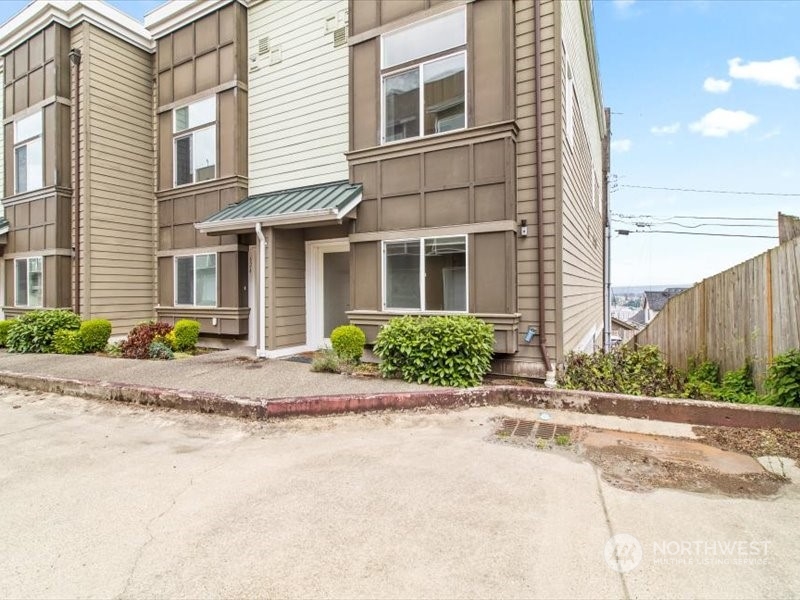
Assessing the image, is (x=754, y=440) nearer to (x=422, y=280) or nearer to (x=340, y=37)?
(x=422, y=280)

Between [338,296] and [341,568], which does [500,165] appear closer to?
[338,296]

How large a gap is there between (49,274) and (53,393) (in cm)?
595

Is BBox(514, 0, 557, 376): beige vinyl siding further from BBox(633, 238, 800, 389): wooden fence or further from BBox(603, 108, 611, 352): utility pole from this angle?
BBox(603, 108, 611, 352): utility pole

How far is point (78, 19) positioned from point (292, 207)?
27.0 ft

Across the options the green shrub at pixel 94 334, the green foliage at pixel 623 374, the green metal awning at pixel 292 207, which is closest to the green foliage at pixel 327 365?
the green metal awning at pixel 292 207

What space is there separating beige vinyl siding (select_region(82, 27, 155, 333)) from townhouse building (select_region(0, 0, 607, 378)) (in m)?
0.05

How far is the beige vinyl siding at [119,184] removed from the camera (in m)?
10.9

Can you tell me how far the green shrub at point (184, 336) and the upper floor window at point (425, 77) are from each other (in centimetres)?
584

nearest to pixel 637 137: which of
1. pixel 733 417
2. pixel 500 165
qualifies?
pixel 500 165

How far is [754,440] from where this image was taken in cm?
443

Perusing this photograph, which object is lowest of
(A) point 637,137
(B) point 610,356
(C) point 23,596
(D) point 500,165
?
(C) point 23,596

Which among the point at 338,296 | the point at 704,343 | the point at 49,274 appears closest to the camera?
the point at 704,343

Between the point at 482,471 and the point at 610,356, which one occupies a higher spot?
the point at 610,356

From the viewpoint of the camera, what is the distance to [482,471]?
3.81 metres
